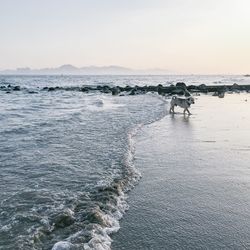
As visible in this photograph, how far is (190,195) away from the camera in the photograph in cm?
767

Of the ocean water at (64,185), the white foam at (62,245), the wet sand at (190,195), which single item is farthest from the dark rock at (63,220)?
the wet sand at (190,195)

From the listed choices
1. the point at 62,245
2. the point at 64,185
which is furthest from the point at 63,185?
the point at 62,245

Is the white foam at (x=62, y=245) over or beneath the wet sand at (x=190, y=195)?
over

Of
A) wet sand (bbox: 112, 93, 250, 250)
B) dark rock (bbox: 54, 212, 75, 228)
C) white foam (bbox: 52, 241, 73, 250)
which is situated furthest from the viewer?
dark rock (bbox: 54, 212, 75, 228)

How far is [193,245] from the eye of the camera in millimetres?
5566

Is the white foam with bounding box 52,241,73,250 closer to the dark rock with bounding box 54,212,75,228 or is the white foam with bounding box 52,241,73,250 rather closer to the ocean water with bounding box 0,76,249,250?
the ocean water with bounding box 0,76,249,250

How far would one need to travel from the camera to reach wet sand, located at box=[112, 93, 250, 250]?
5.79 metres

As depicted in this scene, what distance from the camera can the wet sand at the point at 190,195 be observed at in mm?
5785

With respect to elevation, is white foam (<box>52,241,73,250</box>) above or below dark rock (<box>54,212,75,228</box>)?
above

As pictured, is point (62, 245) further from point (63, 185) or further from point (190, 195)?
point (190, 195)

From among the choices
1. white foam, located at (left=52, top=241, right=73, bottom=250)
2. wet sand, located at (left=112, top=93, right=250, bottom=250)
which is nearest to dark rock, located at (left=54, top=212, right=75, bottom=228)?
white foam, located at (left=52, top=241, right=73, bottom=250)

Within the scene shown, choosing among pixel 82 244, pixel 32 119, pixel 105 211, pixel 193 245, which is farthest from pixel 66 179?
pixel 32 119

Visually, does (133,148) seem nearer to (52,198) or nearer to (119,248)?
(52,198)

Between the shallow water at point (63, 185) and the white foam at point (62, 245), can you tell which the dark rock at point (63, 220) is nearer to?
the shallow water at point (63, 185)
